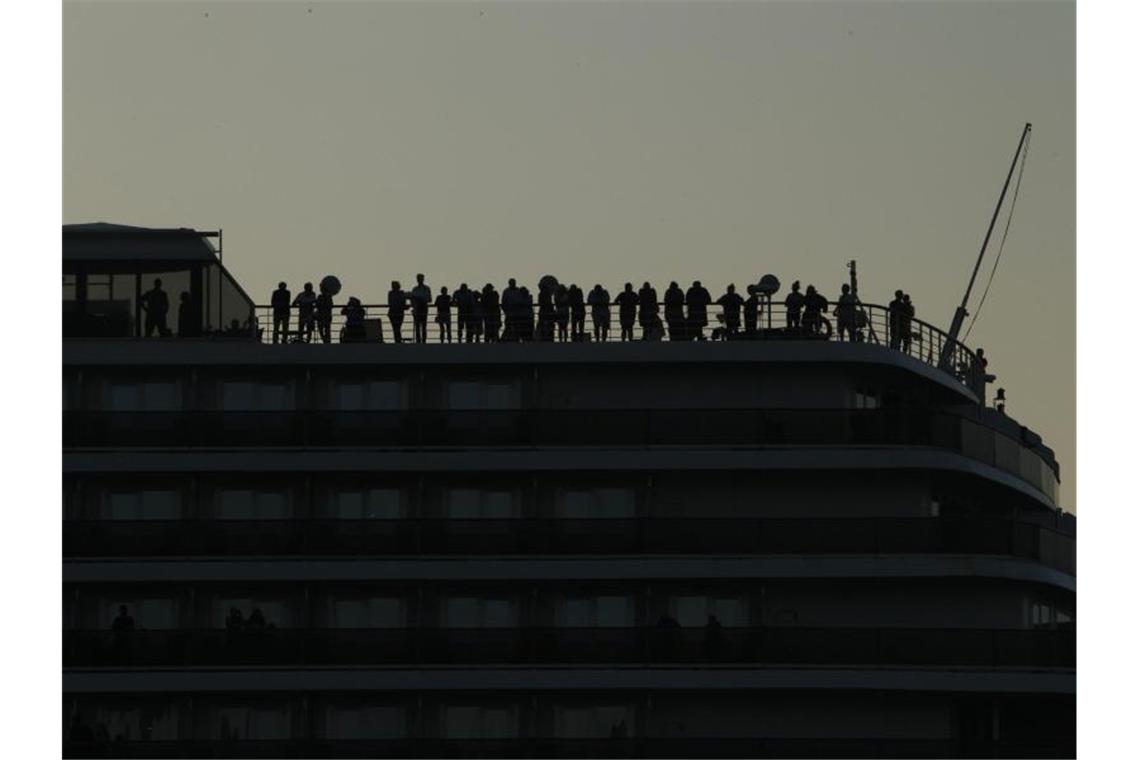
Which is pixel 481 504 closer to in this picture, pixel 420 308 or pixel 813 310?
pixel 420 308

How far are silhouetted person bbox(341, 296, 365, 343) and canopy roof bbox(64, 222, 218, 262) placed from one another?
3708 millimetres

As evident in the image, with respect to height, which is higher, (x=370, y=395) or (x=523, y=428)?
(x=370, y=395)

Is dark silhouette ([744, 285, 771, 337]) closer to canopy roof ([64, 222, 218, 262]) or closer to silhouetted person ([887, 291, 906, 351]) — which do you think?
silhouetted person ([887, 291, 906, 351])

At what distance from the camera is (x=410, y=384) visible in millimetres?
75312

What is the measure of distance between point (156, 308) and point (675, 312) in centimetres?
1120

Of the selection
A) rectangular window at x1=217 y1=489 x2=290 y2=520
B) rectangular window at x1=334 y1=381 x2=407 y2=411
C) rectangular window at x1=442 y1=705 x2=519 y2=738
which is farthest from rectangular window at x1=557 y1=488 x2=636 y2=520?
rectangular window at x1=217 y1=489 x2=290 y2=520

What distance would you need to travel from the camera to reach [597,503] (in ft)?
245

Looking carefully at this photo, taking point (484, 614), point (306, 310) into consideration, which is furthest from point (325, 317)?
point (484, 614)

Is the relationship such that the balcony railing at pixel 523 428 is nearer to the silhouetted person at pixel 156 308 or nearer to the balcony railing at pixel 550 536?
the balcony railing at pixel 550 536

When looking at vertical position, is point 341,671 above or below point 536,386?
below

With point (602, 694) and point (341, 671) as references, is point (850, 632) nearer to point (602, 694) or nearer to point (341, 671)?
point (602, 694)

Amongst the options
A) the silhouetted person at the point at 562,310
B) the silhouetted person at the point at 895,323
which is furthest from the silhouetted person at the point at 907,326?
the silhouetted person at the point at 562,310

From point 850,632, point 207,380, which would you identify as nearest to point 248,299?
point 207,380

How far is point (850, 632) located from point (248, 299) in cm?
1598
